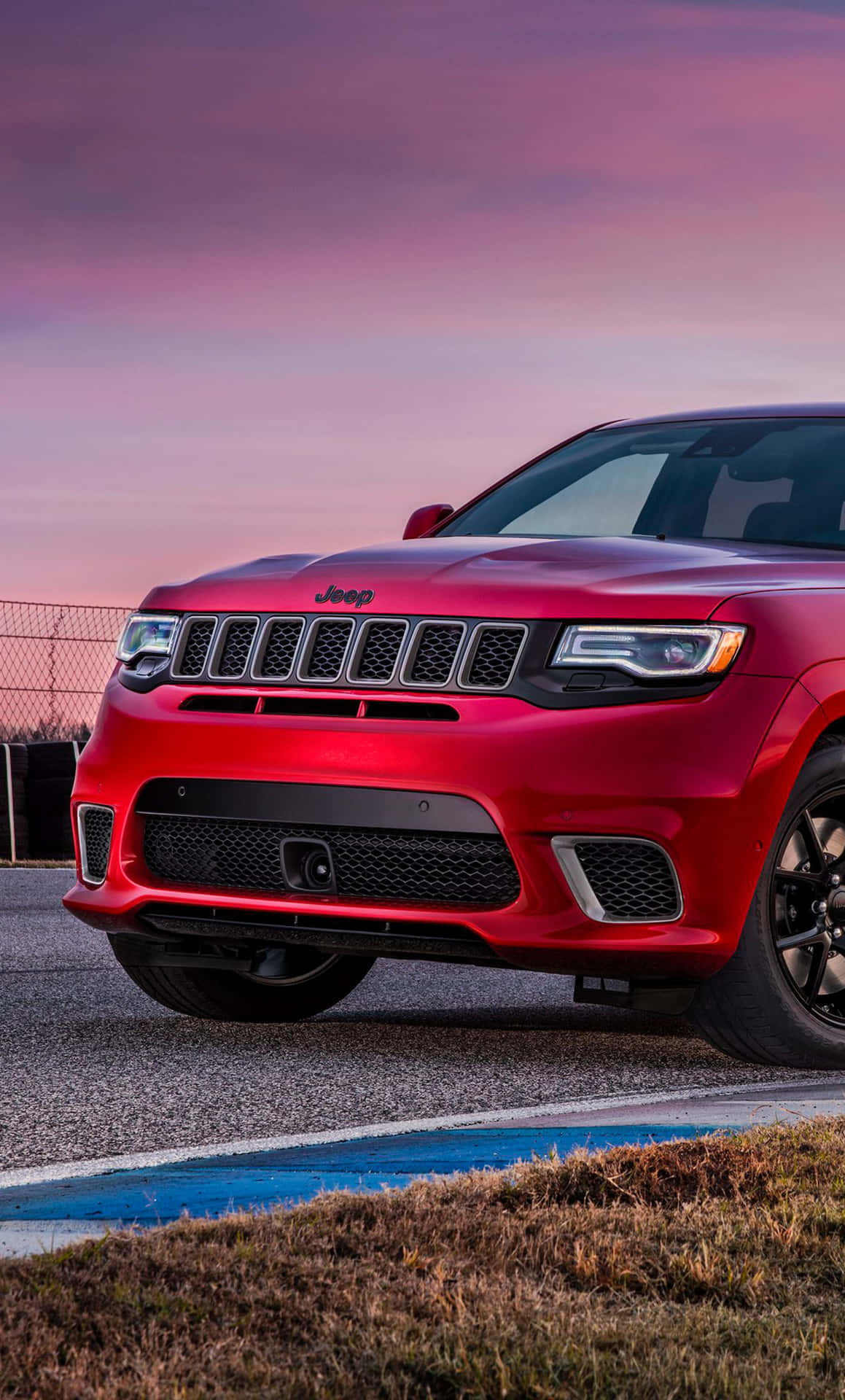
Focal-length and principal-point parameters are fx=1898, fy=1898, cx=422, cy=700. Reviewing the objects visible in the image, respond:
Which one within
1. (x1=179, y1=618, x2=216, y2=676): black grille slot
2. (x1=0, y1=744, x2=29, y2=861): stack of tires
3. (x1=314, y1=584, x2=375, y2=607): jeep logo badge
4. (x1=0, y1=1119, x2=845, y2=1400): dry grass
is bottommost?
(x1=0, y1=744, x2=29, y2=861): stack of tires

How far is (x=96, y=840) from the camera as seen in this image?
231 inches

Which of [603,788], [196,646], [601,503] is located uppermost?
[601,503]

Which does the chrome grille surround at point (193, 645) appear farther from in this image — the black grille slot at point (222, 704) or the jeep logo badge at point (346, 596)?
the jeep logo badge at point (346, 596)

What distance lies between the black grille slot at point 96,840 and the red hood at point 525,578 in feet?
2.19

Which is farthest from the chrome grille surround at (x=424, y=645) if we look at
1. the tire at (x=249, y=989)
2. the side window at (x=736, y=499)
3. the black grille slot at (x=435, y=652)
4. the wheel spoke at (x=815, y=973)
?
the side window at (x=736, y=499)

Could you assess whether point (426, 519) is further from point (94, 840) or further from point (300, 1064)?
point (300, 1064)

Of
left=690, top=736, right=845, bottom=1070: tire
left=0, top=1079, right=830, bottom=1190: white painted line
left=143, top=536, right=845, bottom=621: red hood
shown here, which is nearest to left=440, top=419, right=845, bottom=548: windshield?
left=143, top=536, right=845, bottom=621: red hood

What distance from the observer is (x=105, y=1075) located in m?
5.37

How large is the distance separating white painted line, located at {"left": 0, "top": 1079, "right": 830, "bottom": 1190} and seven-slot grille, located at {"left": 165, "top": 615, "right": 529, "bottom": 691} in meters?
1.11

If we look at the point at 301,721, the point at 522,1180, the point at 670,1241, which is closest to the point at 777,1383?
the point at 670,1241

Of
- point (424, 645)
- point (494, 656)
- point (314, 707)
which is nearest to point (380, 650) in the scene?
point (424, 645)

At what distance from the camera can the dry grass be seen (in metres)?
2.65

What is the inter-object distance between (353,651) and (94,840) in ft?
3.84

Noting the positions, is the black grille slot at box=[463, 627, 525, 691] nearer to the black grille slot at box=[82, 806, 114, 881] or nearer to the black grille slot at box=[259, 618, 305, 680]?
the black grille slot at box=[259, 618, 305, 680]
